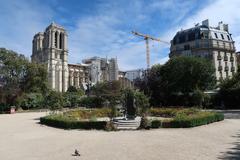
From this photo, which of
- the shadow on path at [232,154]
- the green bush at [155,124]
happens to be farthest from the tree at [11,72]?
the shadow on path at [232,154]

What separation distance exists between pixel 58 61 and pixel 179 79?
9197cm

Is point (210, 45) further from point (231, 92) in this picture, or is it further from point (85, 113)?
point (85, 113)

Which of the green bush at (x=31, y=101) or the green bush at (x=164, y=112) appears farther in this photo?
the green bush at (x=31, y=101)

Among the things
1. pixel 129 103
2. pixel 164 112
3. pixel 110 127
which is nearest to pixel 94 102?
pixel 164 112

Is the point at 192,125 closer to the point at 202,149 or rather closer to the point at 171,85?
the point at 202,149

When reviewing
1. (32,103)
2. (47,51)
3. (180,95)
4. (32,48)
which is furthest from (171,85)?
(32,48)

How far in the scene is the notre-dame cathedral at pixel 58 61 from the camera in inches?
4712

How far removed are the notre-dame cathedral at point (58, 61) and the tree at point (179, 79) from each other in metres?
68.3

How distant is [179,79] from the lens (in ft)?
145

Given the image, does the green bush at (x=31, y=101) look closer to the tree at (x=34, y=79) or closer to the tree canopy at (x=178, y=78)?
the tree at (x=34, y=79)

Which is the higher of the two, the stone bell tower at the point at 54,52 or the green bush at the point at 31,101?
the stone bell tower at the point at 54,52

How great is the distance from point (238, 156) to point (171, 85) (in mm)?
36712

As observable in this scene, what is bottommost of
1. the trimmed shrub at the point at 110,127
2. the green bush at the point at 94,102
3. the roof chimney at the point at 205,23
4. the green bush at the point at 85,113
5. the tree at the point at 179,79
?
the trimmed shrub at the point at 110,127

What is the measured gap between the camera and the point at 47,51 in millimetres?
120562
